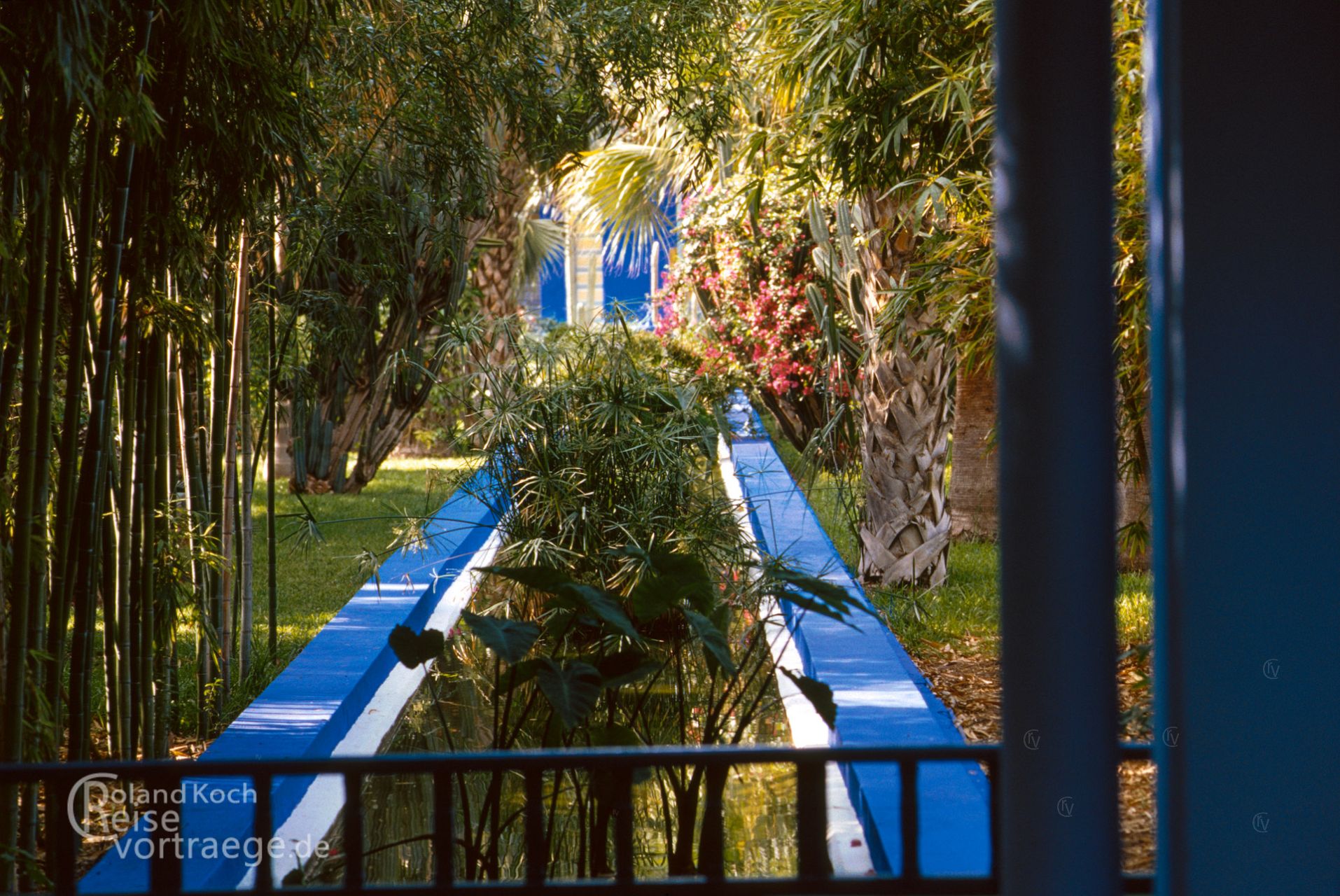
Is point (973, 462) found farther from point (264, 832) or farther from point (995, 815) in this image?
point (264, 832)

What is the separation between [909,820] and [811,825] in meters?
0.13

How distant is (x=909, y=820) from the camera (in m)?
1.50

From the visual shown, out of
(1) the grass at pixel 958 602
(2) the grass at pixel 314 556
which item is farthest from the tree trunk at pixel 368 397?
(1) the grass at pixel 958 602

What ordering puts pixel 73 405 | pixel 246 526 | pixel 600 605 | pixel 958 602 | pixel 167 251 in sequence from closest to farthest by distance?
pixel 600 605, pixel 73 405, pixel 167 251, pixel 246 526, pixel 958 602

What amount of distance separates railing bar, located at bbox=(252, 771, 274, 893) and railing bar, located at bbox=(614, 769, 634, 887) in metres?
0.42

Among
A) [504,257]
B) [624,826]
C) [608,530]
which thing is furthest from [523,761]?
[504,257]

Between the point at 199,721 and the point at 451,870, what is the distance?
2.69 metres

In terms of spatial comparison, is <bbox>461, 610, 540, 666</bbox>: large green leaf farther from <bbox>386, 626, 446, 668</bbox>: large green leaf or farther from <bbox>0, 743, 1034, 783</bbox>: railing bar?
<bbox>0, 743, 1034, 783</bbox>: railing bar

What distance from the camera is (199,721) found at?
3.86 metres

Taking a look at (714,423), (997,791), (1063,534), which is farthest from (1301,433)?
(714,423)

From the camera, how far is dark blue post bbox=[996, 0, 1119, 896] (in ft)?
3.60

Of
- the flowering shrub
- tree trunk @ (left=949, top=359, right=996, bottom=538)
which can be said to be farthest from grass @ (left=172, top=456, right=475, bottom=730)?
the flowering shrub

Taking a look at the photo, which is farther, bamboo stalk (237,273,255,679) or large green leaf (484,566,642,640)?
bamboo stalk (237,273,255,679)

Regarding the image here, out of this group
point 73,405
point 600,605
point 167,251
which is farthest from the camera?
point 167,251
